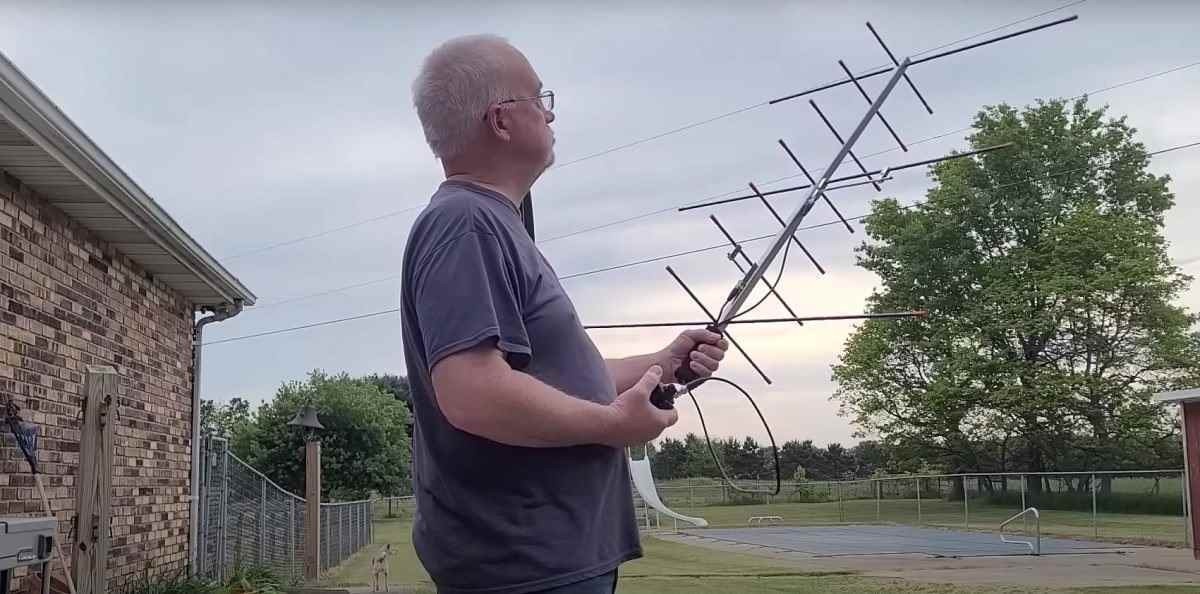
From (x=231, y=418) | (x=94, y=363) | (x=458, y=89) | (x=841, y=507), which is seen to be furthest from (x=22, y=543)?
(x=841, y=507)

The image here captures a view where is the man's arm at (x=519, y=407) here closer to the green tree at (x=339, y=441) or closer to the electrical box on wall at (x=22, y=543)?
the electrical box on wall at (x=22, y=543)

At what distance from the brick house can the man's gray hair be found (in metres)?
2.28

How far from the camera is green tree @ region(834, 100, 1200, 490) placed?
2244cm

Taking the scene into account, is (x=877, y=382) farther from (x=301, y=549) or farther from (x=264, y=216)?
(x=301, y=549)

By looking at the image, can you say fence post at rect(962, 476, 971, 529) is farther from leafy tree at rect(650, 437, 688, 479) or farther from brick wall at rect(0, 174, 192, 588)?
brick wall at rect(0, 174, 192, 588)

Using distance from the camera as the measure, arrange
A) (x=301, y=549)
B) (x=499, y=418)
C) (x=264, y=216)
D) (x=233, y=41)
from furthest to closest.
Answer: (x=264, y=216)
(x=301, y=549)
(x=233, y=41)
(x=499, y=418)

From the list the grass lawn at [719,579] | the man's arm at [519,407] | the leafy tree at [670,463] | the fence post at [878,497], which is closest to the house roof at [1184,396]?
the grass lawn at [719,579]

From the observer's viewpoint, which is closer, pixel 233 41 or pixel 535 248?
pixel 535 248

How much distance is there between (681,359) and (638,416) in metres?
0.34

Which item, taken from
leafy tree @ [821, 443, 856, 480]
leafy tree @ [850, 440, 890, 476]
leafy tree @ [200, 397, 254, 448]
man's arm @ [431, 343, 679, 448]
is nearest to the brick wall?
man's arm @ [431, 343, 679, 448]

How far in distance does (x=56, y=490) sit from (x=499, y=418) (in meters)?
3.70

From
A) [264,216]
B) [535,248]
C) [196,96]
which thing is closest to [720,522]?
[264,216]

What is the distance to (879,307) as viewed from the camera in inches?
936

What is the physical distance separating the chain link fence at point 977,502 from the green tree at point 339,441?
6256 millimetres
